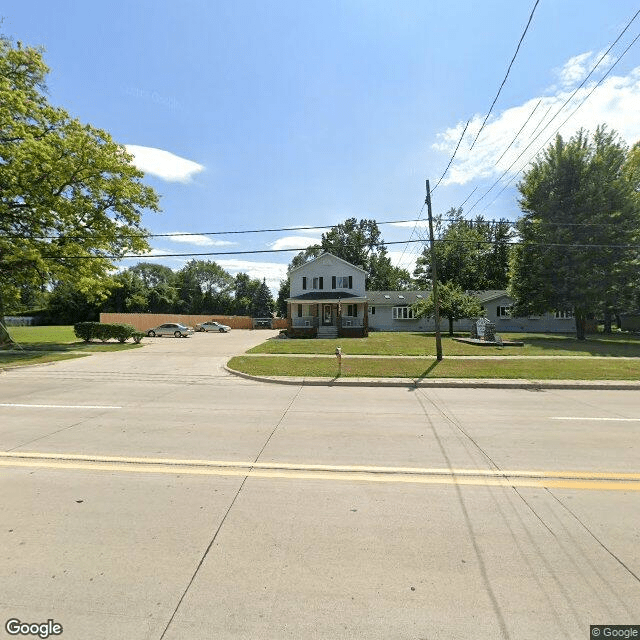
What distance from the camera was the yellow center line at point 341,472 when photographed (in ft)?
14.0

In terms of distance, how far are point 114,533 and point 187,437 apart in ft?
9.16

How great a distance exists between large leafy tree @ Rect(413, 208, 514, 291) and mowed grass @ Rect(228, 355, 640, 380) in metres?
28.5

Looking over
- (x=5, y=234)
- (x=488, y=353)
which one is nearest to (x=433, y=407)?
(x=488, y=353)

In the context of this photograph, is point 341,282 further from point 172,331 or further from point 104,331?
point 104,331

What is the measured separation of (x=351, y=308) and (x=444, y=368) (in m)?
20.4

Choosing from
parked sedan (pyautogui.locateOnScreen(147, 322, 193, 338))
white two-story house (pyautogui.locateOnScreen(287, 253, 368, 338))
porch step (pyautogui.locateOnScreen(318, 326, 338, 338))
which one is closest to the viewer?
porch step (pyautogui.locateOnScreen(318, 326, 338, 338))

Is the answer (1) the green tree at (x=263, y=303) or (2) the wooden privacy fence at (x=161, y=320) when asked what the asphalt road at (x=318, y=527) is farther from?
(1) the green tree at (x=263, y=303)

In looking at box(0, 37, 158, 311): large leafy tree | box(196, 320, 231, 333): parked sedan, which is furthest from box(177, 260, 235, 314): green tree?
box(0, 37, 158, 311): large leafy tree

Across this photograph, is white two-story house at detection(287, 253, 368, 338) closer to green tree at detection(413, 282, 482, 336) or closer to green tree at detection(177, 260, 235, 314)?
green tree at detection(413, 282, 482, 336)

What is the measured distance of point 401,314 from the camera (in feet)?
131

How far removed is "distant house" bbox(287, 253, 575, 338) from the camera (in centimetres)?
3253

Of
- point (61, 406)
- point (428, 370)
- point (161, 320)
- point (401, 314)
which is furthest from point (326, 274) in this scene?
point (61, 406)

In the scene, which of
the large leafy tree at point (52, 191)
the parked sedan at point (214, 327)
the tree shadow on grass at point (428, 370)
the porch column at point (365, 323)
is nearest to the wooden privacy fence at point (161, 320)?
the parked sedan at point (214, 327)

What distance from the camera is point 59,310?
63625mm
